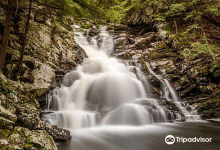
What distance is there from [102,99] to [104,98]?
162 millimetres

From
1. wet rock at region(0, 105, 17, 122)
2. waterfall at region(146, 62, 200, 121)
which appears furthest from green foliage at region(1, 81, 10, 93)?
waterfall at region(146, 62, 200, 121)

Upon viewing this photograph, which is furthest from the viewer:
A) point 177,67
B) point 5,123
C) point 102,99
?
point 177,67

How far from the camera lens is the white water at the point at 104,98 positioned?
291 inches

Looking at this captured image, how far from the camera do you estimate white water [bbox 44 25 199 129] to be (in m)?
7.38

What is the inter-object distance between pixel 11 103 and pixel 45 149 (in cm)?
174

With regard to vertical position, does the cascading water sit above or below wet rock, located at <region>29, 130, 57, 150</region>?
above

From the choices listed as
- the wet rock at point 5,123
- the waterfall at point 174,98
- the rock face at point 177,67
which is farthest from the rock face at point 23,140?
the rock face at point 177,67

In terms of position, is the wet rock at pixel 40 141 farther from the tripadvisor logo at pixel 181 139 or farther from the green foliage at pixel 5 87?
the tripadvisor logo at pixel 181 139

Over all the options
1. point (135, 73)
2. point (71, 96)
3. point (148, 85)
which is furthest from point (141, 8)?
point (71, 96)

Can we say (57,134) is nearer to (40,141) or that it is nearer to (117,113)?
(40,141)

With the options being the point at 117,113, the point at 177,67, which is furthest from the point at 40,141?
the point at 177,67

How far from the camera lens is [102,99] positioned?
31.5 ft

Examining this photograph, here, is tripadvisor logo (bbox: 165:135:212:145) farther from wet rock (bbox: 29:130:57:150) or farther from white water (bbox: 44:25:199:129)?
wet rock (bbox: 29:130:57:150)

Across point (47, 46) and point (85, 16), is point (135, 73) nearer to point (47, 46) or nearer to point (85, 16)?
point (47, 46)
